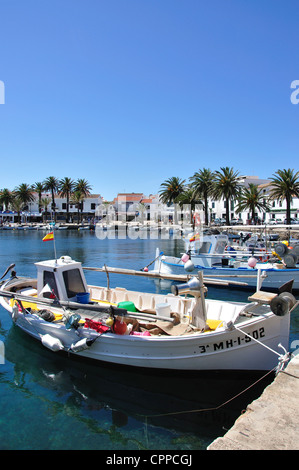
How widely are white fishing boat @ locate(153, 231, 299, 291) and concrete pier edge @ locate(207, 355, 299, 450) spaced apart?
12640 mm

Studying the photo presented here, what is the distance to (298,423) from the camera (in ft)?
18.0

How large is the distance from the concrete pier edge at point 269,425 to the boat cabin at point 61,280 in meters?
7.98

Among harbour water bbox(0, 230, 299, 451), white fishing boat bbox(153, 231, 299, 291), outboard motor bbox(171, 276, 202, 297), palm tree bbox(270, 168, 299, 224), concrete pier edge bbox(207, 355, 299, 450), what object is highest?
palm tree bbox(270, 168, 299, 224)

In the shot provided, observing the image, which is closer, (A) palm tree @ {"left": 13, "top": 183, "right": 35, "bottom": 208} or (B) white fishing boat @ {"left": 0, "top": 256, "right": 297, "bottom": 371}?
(B) white fishing boat @ {"left": 0, "top": 256, "right": 297, "bottom": 371}

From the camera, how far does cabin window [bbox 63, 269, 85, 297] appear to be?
12141 millimetres

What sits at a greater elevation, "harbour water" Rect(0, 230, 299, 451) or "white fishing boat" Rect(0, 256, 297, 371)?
"white fishing boat" Rect(0, 256, 297, 371)

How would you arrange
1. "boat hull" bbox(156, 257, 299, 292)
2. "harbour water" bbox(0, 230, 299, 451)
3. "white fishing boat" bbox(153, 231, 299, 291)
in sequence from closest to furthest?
"harbour water" bbox(0, 230, 299, 451)
"boat hull" bbox(156, 257, 299, 292)
"white fishing boat" bbox(153, 231, 299, 291)

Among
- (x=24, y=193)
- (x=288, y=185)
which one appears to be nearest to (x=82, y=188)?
(x=24, y=193)

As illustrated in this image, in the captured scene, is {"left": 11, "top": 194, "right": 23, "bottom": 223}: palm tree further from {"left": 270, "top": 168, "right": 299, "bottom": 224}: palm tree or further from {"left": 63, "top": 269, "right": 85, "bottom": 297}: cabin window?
{"left": 63, "top": 269, "right": 85, "bottom": 297}: cabin window

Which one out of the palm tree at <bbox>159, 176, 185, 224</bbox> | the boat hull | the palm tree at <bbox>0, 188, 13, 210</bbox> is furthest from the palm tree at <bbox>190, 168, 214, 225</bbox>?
the palm tree at <bbox>0, 188, 13, 210</bbox>

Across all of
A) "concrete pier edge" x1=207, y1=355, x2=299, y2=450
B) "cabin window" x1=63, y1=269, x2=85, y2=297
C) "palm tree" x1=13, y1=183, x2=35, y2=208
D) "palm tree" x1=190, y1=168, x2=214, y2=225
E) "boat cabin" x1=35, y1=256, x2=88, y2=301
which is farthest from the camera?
"palm tree" x1=13, y1=183, x2=35, y2=208

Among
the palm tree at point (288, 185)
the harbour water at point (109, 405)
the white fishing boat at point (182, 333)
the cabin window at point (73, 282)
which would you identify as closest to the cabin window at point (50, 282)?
the white fishing boat at point (182, 333)
